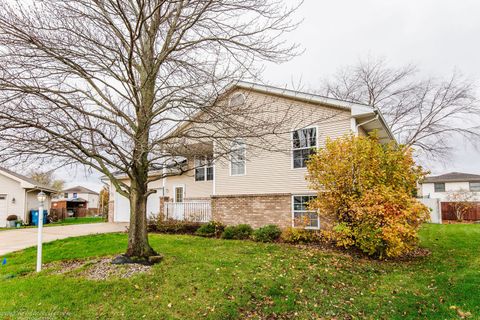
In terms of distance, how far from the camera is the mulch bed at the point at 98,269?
5.99 m

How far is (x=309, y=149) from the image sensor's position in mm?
11906

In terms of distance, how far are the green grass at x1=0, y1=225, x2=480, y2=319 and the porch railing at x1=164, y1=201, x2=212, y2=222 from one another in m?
5.63

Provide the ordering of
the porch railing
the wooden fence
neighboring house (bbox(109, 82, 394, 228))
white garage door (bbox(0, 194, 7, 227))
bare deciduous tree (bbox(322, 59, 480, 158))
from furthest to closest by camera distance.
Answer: the wooden fence, bare deciduous tree (bbox(322, 59, 480, 158)), white garage door (bbox(0, 194, 7, 227)), the porch railing, neighboring house (bbox(109, 82, 394, 228))

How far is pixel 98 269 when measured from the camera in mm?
6438

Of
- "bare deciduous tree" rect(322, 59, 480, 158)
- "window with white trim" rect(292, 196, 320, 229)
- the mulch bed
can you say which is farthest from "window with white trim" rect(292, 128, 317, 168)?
"bare deciduous tree" rect(322, 59, 480, 158)

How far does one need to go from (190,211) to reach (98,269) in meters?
7.90

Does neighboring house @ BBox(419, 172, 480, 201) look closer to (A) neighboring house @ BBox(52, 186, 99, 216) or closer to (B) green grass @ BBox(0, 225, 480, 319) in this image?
(B) green grass @ BBox(0, 225, 480, 319)

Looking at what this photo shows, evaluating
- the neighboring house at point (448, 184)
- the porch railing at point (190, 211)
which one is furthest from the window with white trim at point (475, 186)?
the porch railing at point (190, 211)

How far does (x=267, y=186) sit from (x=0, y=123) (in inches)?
369

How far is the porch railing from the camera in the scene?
45.3ft

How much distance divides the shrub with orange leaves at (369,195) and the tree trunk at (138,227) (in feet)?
17.2

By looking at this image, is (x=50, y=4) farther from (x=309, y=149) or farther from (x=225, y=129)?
(x=309, y=149)

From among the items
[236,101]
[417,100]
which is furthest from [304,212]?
[417,100]

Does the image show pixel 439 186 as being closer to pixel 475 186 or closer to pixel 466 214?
pixel 475 186
